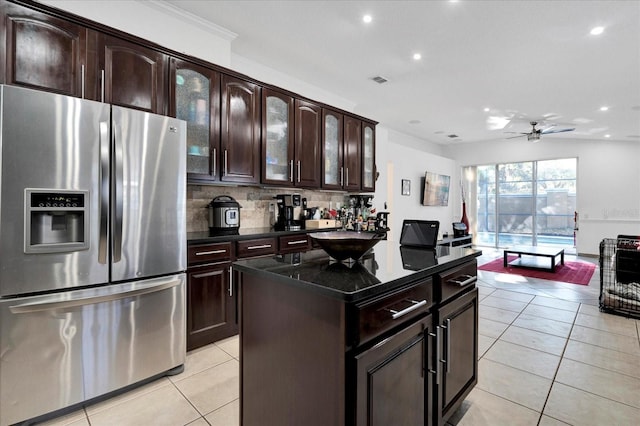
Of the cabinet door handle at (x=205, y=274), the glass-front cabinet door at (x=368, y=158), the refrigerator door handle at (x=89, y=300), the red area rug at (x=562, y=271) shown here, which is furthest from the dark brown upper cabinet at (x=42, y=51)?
the red area rug at (x=562, y=271)

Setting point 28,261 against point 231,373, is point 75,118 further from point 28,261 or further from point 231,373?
point 231,373

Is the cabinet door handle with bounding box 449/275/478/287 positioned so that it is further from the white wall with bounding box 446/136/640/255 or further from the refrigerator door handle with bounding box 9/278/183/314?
the white wall with bounding box 446/136/640/255

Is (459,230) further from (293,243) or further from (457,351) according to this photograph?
(457,351)

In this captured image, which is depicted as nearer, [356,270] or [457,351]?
[356,270]

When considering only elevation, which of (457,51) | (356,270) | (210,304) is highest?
(457,51)

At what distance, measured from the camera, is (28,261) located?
1.70 meters

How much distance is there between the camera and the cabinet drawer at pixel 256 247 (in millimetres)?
2908

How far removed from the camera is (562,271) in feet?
18.8

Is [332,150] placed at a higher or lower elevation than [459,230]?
higher

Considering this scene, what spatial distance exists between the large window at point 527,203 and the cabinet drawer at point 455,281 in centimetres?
823

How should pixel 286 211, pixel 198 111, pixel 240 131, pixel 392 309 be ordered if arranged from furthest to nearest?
pixel 286 211
pixel 240 131
pixel 198 111
pixel 392 309

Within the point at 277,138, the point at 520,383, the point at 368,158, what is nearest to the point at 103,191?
the point at 277,138

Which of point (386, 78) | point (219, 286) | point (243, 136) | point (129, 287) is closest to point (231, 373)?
point (219, 286)

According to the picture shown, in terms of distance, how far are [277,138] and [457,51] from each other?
7.77 ft
